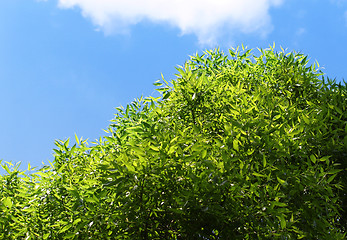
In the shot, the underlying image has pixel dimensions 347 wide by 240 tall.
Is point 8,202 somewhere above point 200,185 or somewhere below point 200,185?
above

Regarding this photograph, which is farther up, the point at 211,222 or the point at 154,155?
the point at 154,155

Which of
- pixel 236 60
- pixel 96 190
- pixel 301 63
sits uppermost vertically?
pixel 236 60

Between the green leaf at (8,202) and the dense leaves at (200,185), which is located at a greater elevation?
the green leaf at (8,202)

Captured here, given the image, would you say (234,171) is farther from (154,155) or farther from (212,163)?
(154,155)

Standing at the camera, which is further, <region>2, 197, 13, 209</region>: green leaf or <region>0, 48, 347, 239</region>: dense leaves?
<region>2, 197, 13, 209</region>: green leaf

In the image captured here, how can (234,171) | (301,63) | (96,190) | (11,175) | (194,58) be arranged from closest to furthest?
1. (234,171)
2. (96,190)
3. (11,175)
4. (301,63)
5. (194,58)

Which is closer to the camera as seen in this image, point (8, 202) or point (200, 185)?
point (200, 185)

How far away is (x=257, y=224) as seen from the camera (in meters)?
3.77

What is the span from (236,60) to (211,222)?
3986 mm

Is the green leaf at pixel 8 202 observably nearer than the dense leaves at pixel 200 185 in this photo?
No

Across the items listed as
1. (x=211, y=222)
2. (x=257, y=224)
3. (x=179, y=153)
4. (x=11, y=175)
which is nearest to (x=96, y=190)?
(x=179, y=153)

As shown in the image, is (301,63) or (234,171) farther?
(301,63)

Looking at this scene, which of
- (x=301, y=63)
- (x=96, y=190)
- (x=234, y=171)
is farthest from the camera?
(x=301, y=63)

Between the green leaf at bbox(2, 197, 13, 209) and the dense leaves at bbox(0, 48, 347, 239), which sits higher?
the green leaf at bbox(2, 197, 13, 209)
